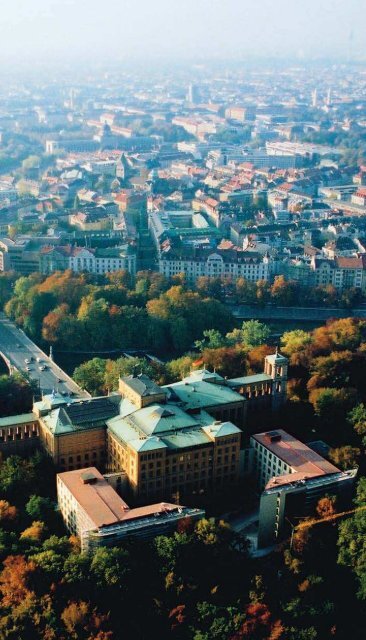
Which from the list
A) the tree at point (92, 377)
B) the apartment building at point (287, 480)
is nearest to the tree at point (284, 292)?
the tree at point (92, 377)

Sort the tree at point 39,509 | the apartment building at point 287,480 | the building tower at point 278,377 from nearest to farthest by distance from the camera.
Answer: the tree at point 39,509 → the apartment building at point 287,480 → the building tower at point 278,377

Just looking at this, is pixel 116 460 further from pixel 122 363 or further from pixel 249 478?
pixel 122 363

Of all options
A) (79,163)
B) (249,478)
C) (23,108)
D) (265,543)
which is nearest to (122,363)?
(249,478)

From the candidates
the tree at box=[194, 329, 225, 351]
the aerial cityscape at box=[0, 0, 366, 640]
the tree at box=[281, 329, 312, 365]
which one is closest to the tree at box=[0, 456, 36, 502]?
the aerial cityscape at box=[0, 0, 366, 640]

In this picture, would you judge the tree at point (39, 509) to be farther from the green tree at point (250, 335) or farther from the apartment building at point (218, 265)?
the apartment building at point (218, 265)

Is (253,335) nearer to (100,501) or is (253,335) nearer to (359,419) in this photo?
(359,419)

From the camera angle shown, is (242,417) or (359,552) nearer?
(359,552)
